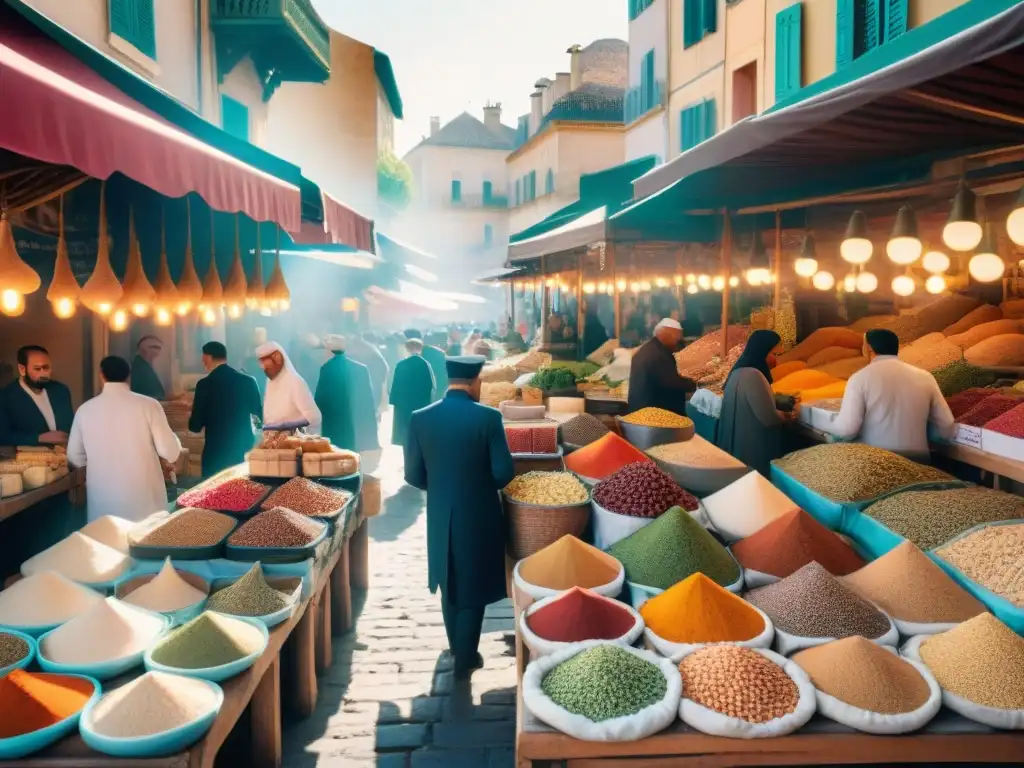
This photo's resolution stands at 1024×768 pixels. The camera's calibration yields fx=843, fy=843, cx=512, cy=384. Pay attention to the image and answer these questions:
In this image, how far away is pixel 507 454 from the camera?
4480 millimetres

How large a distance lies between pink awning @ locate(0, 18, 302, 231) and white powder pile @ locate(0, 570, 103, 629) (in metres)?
1.62

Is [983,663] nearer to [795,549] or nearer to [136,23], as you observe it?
[795,549]

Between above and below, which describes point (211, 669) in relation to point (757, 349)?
below

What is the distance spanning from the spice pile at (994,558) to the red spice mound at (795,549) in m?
0.38

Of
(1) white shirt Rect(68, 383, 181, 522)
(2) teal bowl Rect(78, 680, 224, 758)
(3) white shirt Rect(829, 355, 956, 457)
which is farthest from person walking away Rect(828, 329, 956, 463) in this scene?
(2) teal bowl Rect(78, 680, 224, 758)

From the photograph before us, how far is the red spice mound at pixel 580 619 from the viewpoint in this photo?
3055 millimetres

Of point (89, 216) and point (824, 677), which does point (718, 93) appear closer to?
point (89, 216)

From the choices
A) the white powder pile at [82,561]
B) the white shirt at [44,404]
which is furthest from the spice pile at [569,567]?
the white shirt at [44,404]

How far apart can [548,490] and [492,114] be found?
48.6 m

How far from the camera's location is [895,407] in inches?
213

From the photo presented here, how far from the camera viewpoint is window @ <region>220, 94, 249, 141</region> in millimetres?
11703

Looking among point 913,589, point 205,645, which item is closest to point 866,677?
point 913,589

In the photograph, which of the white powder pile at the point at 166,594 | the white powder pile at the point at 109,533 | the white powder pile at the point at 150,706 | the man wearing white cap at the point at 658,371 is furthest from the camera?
the man wearing white cap at the point at 658,371

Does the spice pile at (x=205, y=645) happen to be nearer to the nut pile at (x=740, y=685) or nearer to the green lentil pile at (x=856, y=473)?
the nut pile at (x=740, y=685)
